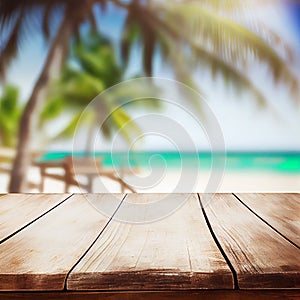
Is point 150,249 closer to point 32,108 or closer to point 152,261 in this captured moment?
point 152,261

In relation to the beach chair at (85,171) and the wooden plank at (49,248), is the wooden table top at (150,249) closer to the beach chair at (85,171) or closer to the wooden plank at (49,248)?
the wooden plank at (49,248)

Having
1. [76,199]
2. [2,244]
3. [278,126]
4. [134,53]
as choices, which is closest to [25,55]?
[134,53]

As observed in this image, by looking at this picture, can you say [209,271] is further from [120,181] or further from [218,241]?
[120,181]

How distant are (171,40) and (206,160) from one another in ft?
5.72

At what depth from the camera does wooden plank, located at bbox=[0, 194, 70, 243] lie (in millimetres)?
825

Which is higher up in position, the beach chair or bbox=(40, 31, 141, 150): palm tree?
bbox=(40, 31, 141, 150): palm tree

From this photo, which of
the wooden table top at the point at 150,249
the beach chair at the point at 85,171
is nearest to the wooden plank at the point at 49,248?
the wooden table top at the point at 150,249

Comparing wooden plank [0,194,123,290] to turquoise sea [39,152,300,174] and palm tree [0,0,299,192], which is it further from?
turquoise sea [39,152,300,174]

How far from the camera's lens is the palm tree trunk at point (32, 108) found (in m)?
3.53

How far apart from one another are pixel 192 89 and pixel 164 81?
230 mm

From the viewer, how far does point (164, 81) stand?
3758 mm

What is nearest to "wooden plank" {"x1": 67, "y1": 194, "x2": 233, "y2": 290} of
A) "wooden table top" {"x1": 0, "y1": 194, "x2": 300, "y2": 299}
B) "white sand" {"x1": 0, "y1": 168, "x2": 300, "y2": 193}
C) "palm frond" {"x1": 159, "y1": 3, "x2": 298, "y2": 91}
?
"wooden table top" {"x1": 0, "y1": 194, "x2": 300, "y2": 299}

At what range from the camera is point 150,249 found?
646 mm

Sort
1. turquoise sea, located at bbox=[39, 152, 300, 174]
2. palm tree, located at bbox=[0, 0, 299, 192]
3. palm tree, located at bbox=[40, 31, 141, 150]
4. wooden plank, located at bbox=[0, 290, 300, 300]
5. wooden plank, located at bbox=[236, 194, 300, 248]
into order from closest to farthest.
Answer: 1. wooden plank, located at bbox=[0, 290, 300, 300]
2. wooden plank, located at bbox=[236, 194, 300, 248]
3. palm tree, located at bbox=[0, 0, 299, 192]
4. palm tree, located at bbox=[40, 31, 141, 150]
5. turquoise sea, located at bbox=[39, 152, 300, 174]
